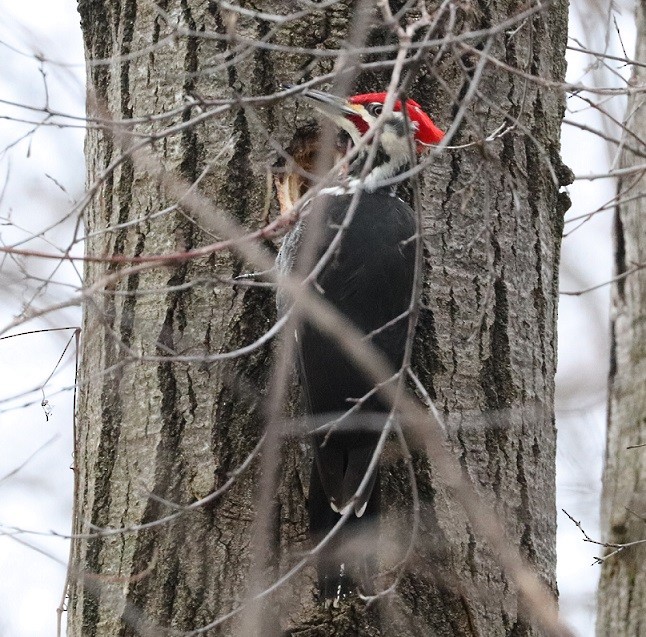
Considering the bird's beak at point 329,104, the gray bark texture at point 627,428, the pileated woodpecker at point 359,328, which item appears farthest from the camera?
the gray bark texture at point 627,428

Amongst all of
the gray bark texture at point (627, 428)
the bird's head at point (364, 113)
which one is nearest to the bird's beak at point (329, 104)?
the bird's head at point (364, 113)

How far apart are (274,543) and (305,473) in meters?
0.25

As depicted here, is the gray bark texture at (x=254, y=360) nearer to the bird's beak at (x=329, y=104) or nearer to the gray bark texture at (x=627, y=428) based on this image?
the bird's beak at (x=329, y=104)

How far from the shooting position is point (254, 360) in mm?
3412

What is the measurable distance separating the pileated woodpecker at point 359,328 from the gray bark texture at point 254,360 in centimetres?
8

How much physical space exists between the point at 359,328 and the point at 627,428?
2805 mm

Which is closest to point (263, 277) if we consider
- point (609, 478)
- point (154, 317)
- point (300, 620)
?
point (154, 317)

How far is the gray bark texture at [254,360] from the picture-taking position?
3266 millimetres

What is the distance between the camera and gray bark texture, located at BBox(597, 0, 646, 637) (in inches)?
215

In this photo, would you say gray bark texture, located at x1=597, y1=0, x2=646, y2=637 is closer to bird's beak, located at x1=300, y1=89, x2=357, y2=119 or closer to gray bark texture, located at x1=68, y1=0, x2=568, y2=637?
gray bark texture, located at x1=68, y1=0, x2=568, y2=637

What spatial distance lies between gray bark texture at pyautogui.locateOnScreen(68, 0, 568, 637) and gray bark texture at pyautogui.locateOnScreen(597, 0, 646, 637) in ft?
5.91

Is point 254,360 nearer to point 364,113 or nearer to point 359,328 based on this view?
point 359,328

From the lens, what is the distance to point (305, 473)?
3385 mm

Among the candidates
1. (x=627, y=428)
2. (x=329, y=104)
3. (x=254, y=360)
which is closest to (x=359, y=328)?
(x=254, y=360)
